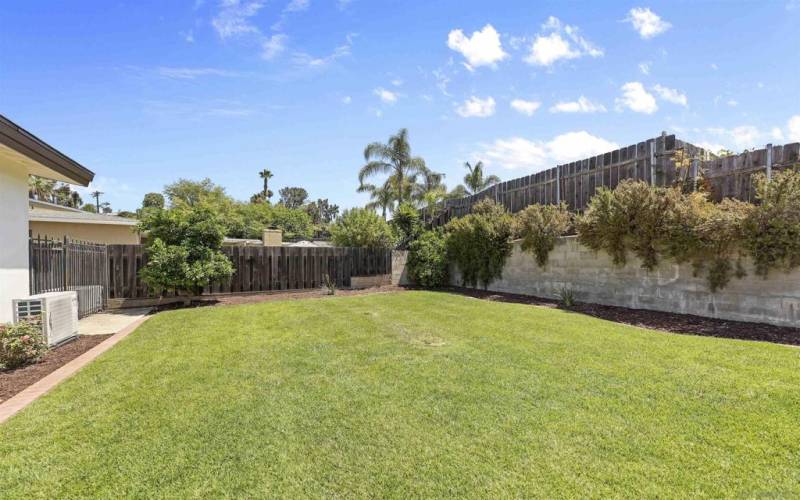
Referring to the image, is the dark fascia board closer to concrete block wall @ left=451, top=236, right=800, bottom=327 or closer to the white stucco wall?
the white stucco wall

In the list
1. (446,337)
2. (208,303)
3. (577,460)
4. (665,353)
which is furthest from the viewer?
(208,303)

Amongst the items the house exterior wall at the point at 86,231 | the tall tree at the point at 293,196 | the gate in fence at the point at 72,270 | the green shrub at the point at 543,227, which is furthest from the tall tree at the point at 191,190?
Result: the green shrub at the point at 543,227

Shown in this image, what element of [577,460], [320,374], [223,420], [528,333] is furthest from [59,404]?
[528,333]

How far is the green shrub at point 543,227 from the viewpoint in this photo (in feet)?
35.1

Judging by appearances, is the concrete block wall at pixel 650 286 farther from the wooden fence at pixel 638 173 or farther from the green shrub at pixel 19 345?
the green shrub at pixel 19 345

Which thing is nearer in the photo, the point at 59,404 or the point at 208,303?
the point at 59,404

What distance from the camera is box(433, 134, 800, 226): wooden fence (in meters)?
7.21

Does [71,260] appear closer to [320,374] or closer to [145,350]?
[145,350]

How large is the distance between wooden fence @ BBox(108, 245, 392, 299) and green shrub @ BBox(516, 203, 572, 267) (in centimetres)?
623

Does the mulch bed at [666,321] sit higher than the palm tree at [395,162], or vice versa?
the palm tree at [395,162]

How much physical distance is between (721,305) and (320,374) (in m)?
7.64

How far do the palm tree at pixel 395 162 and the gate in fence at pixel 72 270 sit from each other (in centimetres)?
1760

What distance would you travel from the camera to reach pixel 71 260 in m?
8.52

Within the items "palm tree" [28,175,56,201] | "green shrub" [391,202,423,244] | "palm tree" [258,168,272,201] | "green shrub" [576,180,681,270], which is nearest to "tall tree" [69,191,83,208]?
"palm tree" [28,175,56,201]
